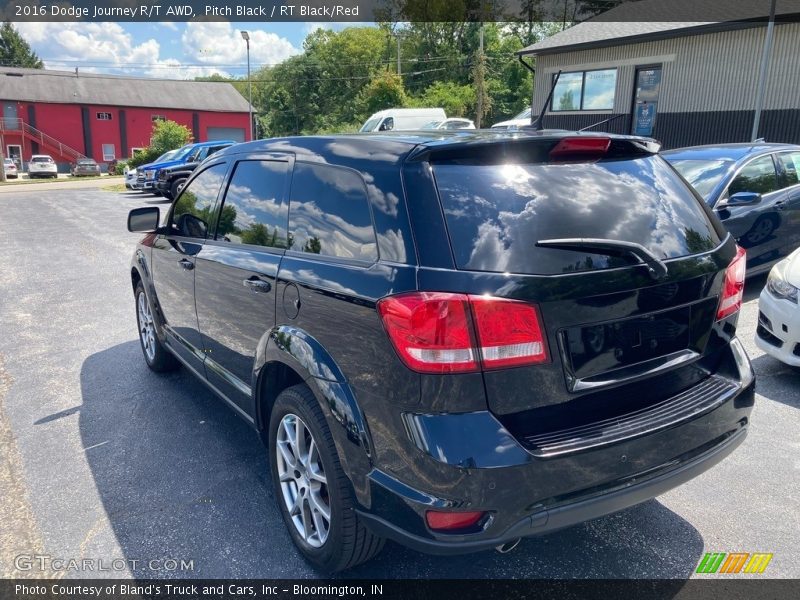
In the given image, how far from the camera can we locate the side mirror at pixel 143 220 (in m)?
4.58

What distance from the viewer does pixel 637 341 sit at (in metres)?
2.38

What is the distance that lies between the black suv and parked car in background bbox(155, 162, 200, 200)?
17.9m

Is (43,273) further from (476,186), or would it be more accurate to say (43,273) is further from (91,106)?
(91,106)

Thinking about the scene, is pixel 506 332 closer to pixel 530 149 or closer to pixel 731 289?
pixel 530 149

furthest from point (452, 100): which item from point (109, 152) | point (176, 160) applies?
point (109, 152)

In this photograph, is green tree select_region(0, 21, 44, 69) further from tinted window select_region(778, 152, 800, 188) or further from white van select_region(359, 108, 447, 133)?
tinted window select_region(778, 152, 800, 188)

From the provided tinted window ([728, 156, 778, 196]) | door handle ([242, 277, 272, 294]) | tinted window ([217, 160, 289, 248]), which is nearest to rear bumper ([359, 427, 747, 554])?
door handle ([242, 277, 272, 294])

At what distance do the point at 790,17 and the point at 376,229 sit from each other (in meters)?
16.6

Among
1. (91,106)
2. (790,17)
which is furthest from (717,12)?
(91,106)

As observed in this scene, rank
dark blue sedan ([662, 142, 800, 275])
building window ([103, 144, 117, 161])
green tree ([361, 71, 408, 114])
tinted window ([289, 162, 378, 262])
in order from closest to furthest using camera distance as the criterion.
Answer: tinted window ([289, 162, 378, 262])
dark blue sedan ([662, 142, 800, 275])
green tree ([361, 71, 408, 114])
building window ([103, 144, 117, 161])

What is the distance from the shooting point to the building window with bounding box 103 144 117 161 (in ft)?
180

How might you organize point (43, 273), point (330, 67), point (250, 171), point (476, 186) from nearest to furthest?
point (476, 186), point (250, 171), point (43, 273), point (330, 67)

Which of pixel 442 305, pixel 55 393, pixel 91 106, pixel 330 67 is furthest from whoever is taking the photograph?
pixel 330 67

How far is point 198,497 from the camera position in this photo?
336cm
